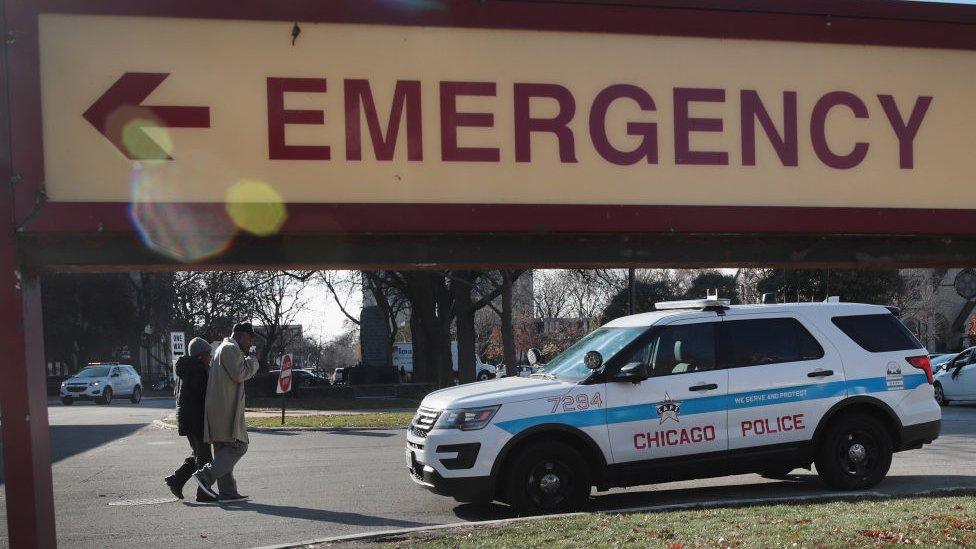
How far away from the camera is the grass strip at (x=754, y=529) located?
6641 millimetres

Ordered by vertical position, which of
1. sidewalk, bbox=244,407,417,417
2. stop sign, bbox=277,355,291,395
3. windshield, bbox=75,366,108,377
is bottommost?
sidewalk, bbox=244,407,417,417

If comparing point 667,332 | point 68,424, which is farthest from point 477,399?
point 68,424

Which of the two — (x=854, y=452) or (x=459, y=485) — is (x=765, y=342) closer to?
(x=854, y=452)

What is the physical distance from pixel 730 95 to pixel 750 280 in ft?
167

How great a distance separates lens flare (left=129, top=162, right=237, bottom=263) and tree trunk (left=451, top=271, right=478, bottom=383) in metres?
28.2

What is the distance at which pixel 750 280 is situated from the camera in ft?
177

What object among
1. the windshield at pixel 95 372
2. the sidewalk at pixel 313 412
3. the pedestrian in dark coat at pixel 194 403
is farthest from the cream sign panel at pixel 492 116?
the windshield at pixel 95 372

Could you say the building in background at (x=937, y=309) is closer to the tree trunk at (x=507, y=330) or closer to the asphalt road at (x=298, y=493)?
the tree trunk at (x=507, y=330)

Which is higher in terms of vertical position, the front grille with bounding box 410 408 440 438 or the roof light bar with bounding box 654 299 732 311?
the roof light bar with bounding box 654 299 732 311

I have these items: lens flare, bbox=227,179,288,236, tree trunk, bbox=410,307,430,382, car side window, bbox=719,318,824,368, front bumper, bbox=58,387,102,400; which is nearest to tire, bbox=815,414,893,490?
car side window, bbox=719,318,824,368

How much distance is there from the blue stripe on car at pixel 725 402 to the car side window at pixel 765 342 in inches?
13.3

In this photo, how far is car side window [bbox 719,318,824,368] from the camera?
1018cm

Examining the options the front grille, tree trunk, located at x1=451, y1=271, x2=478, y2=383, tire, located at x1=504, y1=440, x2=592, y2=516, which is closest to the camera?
tire, located at x1=504, y1=440, x2=592, y2=516

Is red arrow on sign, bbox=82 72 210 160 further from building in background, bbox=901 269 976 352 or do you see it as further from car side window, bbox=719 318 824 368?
building in background, bbox=901 269 976 352
